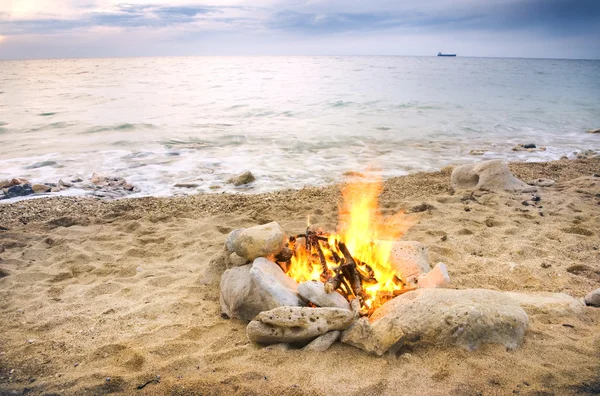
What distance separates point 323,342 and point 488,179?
19.2 ft

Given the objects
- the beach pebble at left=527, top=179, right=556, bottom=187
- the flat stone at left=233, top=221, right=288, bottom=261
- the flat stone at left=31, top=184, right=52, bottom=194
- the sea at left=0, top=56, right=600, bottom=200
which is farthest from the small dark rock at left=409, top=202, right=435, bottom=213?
the flat stone at left=31, top=184, right=52, bottom=194

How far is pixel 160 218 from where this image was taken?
666 cm

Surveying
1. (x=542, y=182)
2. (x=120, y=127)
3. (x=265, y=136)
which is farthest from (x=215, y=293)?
(x=120, y=127)

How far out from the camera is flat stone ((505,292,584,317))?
3.50m

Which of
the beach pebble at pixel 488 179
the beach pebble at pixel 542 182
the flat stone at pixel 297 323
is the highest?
the beach pebble at pixel 488 179

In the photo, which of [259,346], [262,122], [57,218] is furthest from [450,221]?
[262,122]

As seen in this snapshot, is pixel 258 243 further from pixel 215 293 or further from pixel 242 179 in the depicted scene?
pixel 242 179

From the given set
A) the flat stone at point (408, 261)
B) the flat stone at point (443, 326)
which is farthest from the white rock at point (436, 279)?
the flat stone at point (443, 326)

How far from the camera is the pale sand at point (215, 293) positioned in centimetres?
275

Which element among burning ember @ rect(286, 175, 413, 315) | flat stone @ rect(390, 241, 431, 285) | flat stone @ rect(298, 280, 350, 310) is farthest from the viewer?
flat stone @ rect(390, 241, 431, 285)

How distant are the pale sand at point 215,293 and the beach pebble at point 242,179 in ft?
5.15

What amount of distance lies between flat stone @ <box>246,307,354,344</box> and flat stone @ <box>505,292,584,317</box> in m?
1.76

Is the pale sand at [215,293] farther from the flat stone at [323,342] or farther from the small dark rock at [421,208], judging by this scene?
the small dark rock at [421,208]

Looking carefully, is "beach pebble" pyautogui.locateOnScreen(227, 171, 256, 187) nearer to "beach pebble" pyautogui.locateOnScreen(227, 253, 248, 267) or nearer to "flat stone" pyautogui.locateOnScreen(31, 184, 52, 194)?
"flat stone" pyautogui.locateOnScreen(31, 184, 52, 194)
